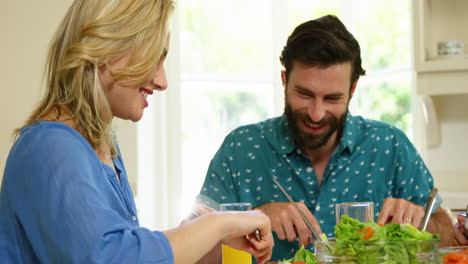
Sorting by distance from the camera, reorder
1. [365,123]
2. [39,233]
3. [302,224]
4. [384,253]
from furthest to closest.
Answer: [365,123]
[302,224]
[39,233]
[384,253]

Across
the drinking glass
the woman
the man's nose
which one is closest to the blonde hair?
the woman

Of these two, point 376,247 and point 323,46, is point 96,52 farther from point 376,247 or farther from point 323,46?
point 323,46

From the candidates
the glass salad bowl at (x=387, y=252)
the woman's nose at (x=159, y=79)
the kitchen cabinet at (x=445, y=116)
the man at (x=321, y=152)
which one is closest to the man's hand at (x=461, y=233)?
the man at (x=321, y=152)

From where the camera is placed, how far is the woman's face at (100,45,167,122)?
124 cm

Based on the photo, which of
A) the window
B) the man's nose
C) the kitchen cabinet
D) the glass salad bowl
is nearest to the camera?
the glass salad bowl

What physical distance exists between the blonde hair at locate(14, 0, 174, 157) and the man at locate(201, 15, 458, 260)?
2.73ft

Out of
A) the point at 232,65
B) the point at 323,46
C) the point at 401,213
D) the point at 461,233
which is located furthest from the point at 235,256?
the point at 232,65

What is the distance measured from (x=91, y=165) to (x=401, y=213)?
30.0 inches

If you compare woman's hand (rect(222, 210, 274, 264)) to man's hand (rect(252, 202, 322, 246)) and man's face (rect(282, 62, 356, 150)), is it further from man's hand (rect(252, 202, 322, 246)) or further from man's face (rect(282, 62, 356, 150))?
man's face (rect(282, 62, 356, 150))

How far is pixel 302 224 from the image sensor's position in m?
1.58

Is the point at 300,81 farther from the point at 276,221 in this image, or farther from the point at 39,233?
the point at 39,233

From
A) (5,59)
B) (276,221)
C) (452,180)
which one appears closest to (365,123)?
(276,221)

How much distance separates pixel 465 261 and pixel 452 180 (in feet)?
7.15

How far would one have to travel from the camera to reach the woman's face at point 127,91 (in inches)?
48.8
